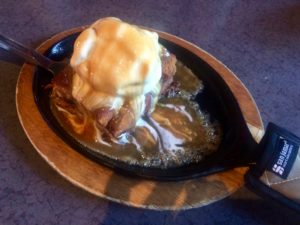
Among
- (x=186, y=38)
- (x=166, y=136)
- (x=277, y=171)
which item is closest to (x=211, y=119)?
(x=166, y=136)

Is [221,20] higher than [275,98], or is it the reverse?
[221,20]

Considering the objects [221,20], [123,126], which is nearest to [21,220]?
[123,126]

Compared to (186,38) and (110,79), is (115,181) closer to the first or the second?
(110,79)

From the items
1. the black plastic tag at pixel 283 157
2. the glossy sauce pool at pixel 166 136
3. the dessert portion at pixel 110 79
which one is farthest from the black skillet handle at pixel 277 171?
the dessert portion at pixel 110 79

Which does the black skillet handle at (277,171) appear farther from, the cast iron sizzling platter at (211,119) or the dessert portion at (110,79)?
the dessert portion at (110,79)

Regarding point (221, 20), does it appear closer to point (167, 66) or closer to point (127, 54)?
point (167, 66)

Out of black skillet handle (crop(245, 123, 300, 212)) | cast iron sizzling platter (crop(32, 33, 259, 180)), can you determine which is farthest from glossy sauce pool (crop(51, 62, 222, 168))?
black skillet handle (crop(245, 123, 300, 212))
